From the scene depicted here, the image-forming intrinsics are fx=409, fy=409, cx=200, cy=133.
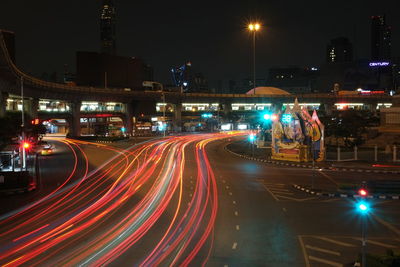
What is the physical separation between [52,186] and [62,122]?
366 ft

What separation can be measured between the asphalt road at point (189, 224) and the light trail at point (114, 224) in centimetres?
5

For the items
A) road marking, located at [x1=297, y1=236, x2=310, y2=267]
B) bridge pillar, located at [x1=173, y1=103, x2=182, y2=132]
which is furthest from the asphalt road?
bridge pillar, located at [x1=173, y1=103, x2=182, y2=132]

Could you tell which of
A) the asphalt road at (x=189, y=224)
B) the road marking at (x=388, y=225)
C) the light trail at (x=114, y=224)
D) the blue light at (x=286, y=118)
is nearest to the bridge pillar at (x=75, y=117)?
the blue light at (x=286, y=118)

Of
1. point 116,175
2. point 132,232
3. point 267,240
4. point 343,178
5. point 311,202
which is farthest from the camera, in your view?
point 116,175

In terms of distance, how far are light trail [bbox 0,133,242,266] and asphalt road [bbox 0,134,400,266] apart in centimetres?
5

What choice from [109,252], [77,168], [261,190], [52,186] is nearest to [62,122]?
[77,168]

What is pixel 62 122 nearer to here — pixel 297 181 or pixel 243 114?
pixel 243 114

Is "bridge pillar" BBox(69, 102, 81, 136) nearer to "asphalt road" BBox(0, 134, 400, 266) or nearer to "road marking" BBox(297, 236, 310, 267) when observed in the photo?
"asphalt road" BBox(0, 134, 400, 266)

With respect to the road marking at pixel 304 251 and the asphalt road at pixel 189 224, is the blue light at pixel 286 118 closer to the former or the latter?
the asphalt road at pixel 189 224

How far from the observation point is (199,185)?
32.8 metres

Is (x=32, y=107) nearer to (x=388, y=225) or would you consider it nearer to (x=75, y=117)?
(x=75, y=117)

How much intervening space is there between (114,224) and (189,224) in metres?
3.91

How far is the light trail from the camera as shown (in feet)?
53.6

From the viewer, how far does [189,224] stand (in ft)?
68.4
